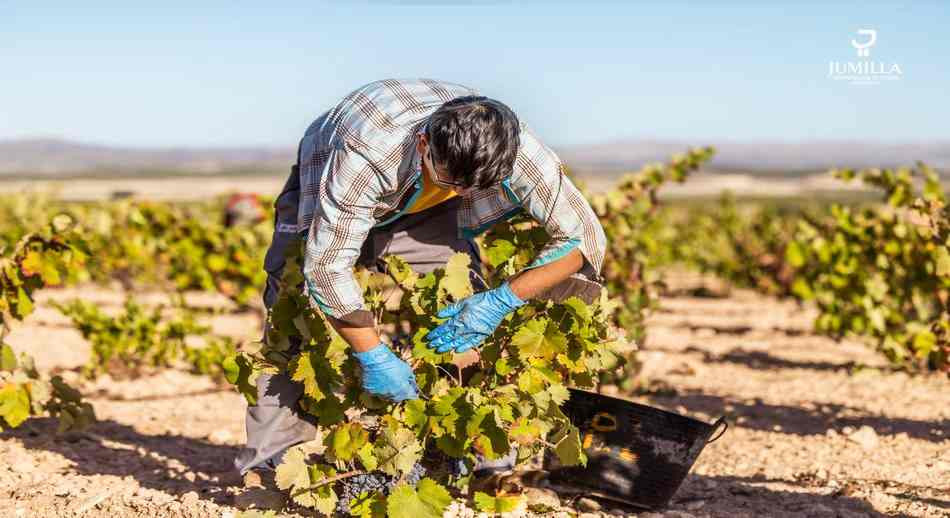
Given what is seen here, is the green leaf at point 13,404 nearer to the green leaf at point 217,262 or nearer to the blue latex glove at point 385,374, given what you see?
the blue latex glove at point 385,374

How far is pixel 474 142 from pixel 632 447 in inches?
54.4

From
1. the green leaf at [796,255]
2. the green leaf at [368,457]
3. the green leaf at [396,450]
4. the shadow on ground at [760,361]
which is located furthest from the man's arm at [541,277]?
the green leaf at [796,255]

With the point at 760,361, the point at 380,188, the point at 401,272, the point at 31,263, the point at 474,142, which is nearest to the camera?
the point at 474,142

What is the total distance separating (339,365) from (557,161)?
93 cm

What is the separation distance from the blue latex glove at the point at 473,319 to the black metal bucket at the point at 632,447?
1.91ft

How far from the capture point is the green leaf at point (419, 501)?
2.80 metres

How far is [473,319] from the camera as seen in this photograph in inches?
116

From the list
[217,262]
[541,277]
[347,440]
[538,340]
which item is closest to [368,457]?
[347,440]

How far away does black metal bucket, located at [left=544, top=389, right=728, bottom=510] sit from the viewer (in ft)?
10.8

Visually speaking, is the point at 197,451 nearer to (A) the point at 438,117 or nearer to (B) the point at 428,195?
(B) the point at 428,195

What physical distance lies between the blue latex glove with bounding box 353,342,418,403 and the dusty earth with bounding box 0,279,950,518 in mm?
711

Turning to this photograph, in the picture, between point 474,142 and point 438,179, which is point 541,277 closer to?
point 438,179

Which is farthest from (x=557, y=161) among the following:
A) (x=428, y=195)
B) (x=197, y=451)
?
(x=197, y=451)

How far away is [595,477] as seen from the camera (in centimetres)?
343
